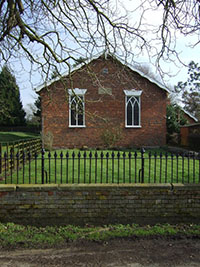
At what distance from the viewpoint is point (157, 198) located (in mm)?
5086

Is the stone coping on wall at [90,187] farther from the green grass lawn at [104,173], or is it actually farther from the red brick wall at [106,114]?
the red brick wall at [106,114]

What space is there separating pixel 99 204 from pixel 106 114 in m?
11.8

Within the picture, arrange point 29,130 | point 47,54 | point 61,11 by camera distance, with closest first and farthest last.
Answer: point 61,11
point 47,54
point 29,130

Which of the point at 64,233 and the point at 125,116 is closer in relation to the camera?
the point at 64,233

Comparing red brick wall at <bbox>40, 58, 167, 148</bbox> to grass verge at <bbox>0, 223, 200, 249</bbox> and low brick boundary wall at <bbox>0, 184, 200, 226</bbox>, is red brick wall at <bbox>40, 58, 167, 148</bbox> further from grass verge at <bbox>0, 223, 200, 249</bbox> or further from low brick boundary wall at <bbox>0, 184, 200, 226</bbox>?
grass verge at <bbox>0, 223, 200, 249</bbox>

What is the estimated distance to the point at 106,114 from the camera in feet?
54.0

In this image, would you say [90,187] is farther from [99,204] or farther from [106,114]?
[106,114]

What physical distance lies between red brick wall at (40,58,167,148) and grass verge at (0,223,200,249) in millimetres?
11282

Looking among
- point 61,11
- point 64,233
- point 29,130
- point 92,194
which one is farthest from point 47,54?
point 29,130

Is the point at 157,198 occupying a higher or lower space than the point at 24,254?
higher

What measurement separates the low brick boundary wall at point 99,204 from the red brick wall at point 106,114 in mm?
11015

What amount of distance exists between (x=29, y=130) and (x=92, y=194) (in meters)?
35.5

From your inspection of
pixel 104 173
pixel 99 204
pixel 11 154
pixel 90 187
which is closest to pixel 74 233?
pixel 99 204

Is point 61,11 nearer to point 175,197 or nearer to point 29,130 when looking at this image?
point 175,197
